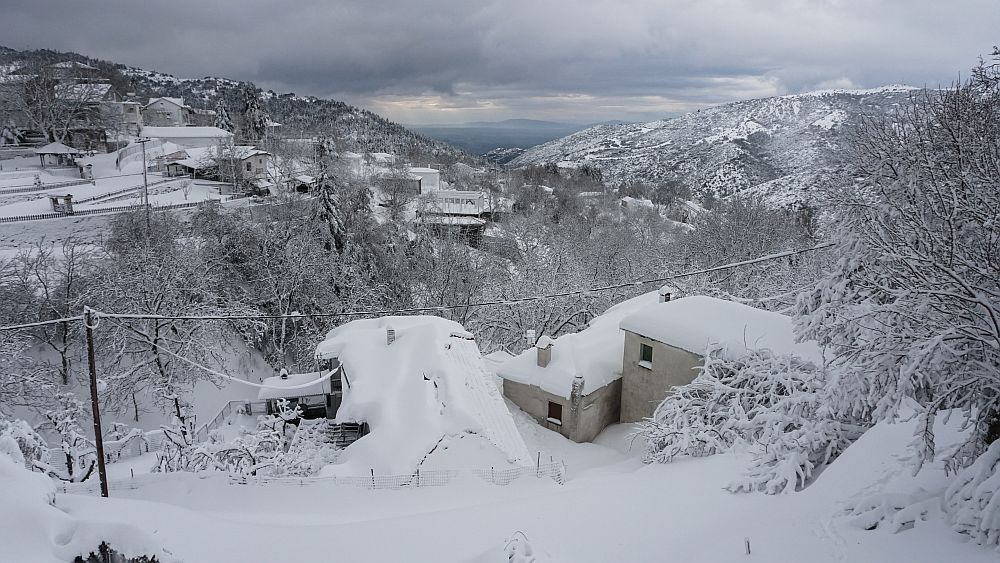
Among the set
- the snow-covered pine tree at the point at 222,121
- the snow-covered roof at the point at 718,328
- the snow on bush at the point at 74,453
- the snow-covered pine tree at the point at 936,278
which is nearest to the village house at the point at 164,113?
the snow-covered pine tree at the point at 222,121

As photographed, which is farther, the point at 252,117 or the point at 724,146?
the point at 724,146

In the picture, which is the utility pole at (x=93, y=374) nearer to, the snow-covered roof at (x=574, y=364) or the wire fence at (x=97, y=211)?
the snow-covered roof at (x=574, y=364)

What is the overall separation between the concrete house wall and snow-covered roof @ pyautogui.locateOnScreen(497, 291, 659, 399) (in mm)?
268

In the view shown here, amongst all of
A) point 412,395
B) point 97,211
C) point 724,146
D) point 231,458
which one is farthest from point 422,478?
point 724,146

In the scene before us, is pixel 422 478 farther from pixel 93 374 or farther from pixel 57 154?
pixel 57 154

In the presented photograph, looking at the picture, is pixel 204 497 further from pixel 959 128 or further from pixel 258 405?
pixel 959 128

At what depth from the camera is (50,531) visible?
688 centimetres

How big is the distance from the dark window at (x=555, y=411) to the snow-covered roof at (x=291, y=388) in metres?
7.80

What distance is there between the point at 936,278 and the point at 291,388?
17.7 meters

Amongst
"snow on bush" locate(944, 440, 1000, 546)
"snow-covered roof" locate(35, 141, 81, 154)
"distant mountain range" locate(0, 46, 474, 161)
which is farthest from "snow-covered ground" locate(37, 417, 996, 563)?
"distant mountain range" locate(0, 46, 474, 161)

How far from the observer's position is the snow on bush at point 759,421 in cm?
979

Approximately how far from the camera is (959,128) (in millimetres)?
7008

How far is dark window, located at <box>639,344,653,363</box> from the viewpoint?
19044mm

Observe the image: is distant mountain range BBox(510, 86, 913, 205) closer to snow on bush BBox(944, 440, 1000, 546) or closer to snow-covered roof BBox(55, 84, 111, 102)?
snow on bush BBox(944, 440, 1000, 546)
